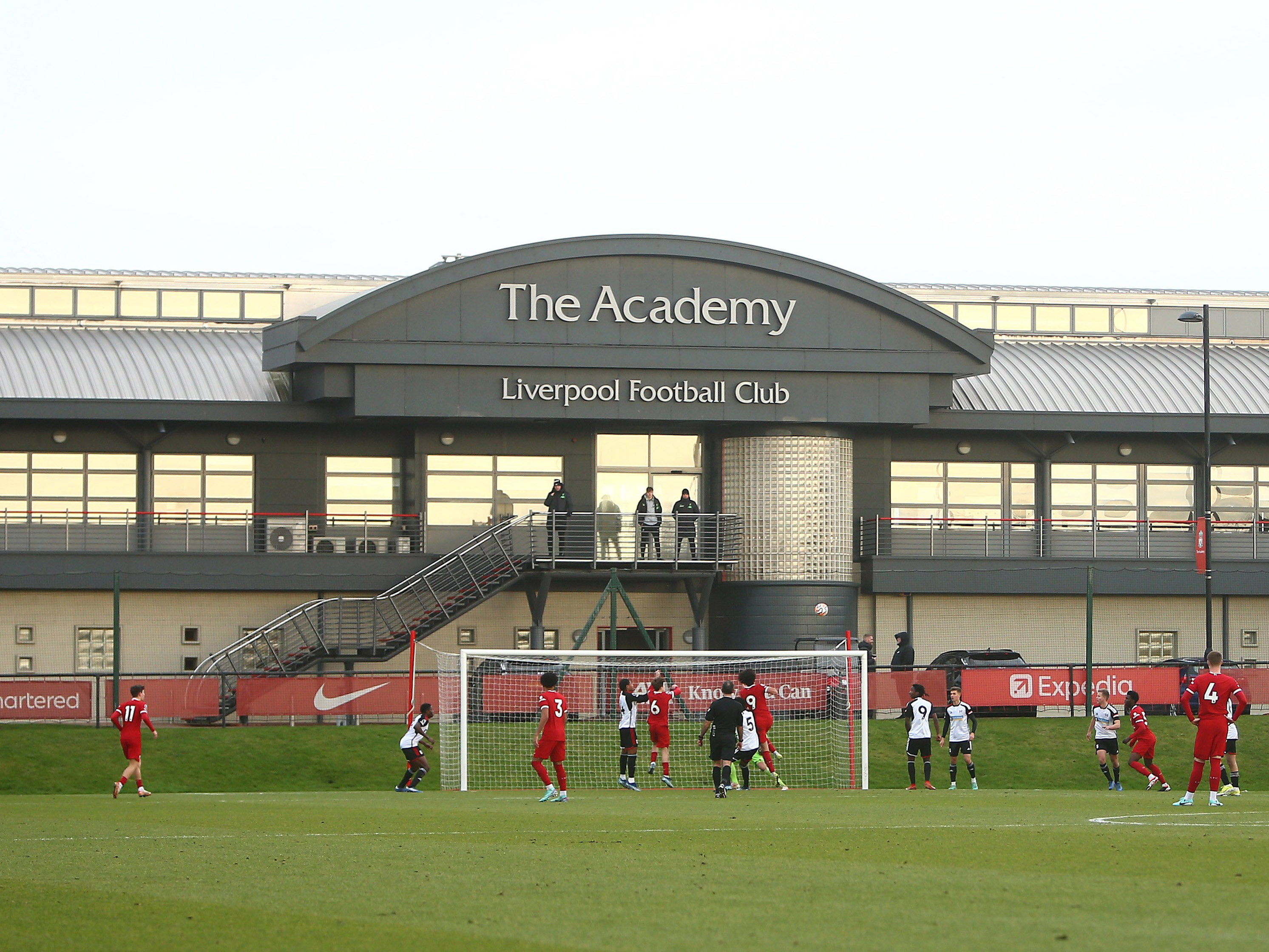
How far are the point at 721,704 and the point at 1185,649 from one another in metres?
22.9

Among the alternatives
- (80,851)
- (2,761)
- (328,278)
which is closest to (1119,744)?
(2,761)

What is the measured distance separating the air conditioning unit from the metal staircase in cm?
129

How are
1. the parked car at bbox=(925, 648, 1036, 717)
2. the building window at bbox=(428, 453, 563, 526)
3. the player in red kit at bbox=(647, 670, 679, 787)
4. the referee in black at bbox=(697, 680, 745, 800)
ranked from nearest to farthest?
the referee in black at bbox=(697, 680, 745, 800), the player in red kit at bbox=(647, 670, 679, 787), the parked car at bbox=(925, 648, 1036, 717), the building window at bbox=(428, 453, 563, 526)

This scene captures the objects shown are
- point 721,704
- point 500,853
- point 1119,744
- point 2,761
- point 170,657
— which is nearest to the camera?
point 500,853

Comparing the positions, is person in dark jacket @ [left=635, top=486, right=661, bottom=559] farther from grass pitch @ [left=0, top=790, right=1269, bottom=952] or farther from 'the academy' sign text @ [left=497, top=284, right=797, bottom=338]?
grass pitch @ [left=0, top=790, right=1269, bottom=952]

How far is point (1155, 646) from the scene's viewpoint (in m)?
42.2

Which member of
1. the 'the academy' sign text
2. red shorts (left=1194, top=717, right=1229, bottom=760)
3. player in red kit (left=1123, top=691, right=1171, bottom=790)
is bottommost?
player in red kit (left=1123, top=691, right=1171, bottom=790)

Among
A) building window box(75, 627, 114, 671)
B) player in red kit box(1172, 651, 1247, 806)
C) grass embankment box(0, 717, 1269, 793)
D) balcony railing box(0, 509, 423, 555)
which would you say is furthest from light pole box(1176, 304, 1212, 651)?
building window box(75, 627, 114, 671)

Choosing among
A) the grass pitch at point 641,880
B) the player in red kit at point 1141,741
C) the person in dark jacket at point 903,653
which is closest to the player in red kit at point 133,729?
the grass pitch at point 641,880

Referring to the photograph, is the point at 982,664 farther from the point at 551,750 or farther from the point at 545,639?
the point at 551,750

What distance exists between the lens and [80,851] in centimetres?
1451

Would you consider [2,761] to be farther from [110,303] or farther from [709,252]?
[110,303]

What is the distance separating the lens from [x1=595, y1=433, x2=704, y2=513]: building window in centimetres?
4112

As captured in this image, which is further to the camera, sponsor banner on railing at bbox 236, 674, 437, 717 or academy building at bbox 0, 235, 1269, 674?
academy building at bbox 0, 235, 1269, 674
